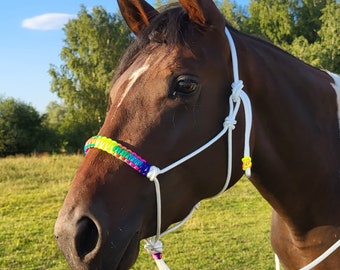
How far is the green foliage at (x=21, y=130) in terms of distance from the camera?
26.5 meters

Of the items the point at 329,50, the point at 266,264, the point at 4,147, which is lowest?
the point at 266,264

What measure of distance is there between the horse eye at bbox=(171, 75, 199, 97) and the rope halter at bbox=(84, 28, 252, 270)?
236 mm

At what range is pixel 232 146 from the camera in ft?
5.98

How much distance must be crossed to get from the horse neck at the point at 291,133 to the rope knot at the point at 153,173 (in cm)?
63

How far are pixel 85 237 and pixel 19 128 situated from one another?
96.2 feet

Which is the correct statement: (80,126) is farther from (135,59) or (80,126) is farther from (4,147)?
(135,59)

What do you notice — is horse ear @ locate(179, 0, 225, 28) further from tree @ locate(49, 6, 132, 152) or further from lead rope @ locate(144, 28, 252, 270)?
tree @ locate(49, 6, 132, 152)

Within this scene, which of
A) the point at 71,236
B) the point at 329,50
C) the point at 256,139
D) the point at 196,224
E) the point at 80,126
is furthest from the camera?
the point at 80,126

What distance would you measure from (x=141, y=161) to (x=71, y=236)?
40 centimetres

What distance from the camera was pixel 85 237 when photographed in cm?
142

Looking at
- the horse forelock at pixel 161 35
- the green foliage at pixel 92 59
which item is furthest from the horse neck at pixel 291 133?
the green foliage at pixel 92 59

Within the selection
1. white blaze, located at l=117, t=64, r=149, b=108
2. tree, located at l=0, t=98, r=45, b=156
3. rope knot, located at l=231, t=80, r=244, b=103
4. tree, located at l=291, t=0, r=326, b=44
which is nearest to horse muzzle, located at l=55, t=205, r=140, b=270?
white blaze, located at l=117, t=64, r=149, b=108

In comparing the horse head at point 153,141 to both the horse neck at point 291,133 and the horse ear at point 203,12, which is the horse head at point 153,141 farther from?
the horse neck at point 291,133

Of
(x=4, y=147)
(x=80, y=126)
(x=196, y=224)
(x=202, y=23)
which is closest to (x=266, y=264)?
(x=196, y=224)
